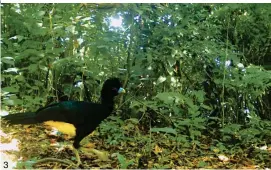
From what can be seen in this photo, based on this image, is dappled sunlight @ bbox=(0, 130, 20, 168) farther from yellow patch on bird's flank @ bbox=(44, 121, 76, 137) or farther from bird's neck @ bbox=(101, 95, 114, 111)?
bird's neck @ bbox=(101, 95, 114, 111)

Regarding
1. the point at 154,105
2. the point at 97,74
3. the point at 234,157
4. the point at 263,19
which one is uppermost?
the point at 263,19

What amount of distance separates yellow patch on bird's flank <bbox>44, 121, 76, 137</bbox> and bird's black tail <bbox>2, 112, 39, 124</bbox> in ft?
0.21

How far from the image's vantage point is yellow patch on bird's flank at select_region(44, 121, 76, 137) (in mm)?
1679

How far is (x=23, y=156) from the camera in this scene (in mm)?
1763

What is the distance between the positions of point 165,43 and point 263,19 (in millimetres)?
593

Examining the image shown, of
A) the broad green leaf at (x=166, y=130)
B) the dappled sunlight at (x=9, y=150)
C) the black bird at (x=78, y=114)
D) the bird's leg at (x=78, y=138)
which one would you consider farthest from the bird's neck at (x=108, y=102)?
the dappled sunlight at (x=9, y=150)

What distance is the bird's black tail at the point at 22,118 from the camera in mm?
1658

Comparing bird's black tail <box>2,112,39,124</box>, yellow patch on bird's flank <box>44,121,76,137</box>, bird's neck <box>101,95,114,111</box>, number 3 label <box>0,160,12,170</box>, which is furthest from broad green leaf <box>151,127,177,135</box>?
number 3 label <box>0,160,12,170</box>

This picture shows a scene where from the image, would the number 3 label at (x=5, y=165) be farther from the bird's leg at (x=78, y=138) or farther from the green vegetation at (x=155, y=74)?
the bird's leg at (x=78, y=138)

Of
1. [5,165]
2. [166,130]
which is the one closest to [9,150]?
[5,165]

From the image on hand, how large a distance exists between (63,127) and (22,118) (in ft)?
0.60

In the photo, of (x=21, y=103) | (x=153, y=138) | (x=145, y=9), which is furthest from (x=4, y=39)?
(x=153, y=138)

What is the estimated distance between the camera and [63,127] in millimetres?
1689

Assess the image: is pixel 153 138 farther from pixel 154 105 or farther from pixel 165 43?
pixel 165 43
